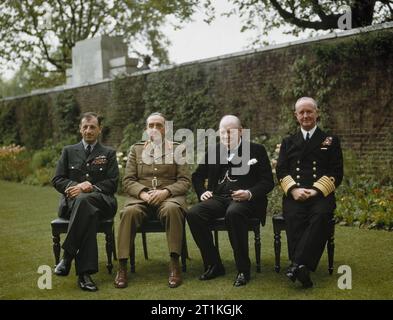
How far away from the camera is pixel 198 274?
A: 197 inches

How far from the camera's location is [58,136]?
56.0 feet

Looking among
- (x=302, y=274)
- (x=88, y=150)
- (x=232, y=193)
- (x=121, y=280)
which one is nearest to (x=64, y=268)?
(x=121, y=280)

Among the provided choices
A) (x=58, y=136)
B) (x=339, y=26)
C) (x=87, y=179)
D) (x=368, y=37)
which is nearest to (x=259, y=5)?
(x=339, y=26)

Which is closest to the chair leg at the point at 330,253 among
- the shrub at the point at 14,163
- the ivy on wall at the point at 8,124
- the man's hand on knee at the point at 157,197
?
the man's hand on knee at the point at 157,197

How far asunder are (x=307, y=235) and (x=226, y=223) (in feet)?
2.43

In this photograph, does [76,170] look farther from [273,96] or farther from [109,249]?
[273,96]

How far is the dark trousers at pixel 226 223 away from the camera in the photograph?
4.60m

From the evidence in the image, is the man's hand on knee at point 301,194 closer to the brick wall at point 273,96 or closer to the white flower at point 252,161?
the white flower at point 252,161

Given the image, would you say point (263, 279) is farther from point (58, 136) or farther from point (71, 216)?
point (58, 136)

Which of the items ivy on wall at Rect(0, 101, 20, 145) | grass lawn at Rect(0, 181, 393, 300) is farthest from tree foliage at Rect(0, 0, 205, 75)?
grass lawn at Rect(0, 181, 393, 300)

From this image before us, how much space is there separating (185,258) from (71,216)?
4.12 feet

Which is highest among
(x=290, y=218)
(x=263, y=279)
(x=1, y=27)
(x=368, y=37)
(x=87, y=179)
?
(x=1, y=27)

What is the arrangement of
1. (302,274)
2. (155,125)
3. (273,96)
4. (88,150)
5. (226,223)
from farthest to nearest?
(273,96) < (88,150) < (155,125) < (226,223) < (302,274)

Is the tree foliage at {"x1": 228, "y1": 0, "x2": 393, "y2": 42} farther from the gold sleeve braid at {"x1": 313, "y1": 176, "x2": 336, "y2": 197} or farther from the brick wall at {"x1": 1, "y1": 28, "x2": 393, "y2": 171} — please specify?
the gold sleeve braid at {"x1": 313, "y1": 176, "x2": 336, "y2": 197}
